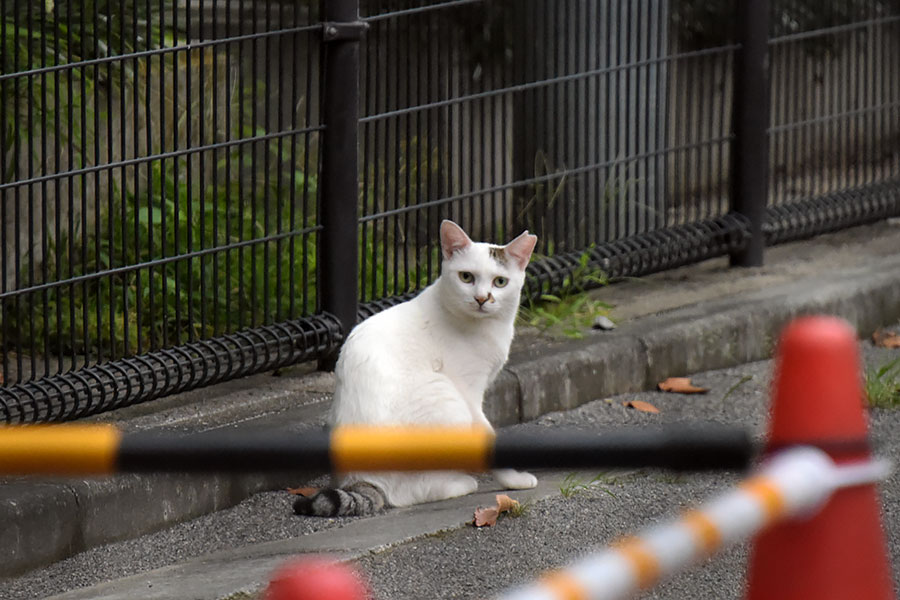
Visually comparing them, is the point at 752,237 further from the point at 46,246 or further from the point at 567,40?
the point at 46,246

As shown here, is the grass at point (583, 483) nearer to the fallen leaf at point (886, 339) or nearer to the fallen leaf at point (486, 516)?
the fallen leaf at point (486, 516)

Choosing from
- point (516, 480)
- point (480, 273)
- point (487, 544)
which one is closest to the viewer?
point (487, 544)

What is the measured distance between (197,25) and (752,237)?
3134 millimetres

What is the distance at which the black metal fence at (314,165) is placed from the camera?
4.73m

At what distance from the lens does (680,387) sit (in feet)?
19.4

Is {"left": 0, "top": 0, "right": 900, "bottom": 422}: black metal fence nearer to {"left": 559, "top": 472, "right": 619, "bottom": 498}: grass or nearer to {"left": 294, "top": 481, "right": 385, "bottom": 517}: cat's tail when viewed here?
{"left": 294, "top": 481, "right": 385, "bottom": 517}: cat's tail

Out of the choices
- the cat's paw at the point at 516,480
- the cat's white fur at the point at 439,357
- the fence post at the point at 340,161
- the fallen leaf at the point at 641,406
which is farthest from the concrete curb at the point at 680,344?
the fence post at the point at 340,161

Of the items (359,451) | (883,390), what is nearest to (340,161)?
(883,390)

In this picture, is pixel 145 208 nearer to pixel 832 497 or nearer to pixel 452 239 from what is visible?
pixel 452 239

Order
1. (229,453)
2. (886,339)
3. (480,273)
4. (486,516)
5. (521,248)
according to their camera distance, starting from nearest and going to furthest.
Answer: (229,453)
(486,516)
(480,273)
(521,248)
(886,339)

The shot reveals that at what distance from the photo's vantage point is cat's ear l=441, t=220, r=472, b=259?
5008mm

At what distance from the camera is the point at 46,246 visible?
4574 mm

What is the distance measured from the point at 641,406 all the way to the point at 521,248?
3.16ft

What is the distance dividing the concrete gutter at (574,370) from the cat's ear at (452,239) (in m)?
0.59
